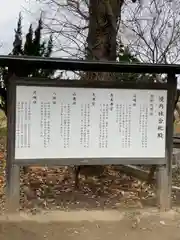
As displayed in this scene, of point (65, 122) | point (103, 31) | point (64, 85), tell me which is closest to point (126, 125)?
point (65, 122)

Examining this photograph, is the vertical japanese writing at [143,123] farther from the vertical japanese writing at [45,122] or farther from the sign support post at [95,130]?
the vertical japanese writing at [45,122]

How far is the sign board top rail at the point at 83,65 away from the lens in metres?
6.01

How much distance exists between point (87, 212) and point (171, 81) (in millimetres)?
2542

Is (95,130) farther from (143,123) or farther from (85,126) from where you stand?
(143,123)

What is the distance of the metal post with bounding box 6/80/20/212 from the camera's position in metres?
6.36

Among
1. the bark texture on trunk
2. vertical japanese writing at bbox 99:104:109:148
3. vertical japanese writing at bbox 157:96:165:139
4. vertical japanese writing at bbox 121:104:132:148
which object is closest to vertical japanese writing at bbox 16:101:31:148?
vertical japanese writing at bbox 99:104:109:148

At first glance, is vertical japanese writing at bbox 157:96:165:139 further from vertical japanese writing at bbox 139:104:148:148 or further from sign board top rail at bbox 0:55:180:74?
sign board top rail at bbox 0:55:180:74

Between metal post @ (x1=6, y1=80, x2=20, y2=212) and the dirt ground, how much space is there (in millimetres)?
427

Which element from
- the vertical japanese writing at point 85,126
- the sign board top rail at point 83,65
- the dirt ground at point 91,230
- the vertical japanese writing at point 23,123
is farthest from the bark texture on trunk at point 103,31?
the dirt ground at point 91,230

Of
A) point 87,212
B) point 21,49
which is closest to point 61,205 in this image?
point 87,212

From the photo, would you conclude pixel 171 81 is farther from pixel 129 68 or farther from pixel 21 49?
pixel 21 49

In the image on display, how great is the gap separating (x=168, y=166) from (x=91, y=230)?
72.8 inches

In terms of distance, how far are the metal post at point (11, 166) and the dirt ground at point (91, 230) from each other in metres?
0.43

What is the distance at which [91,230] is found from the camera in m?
6.02
